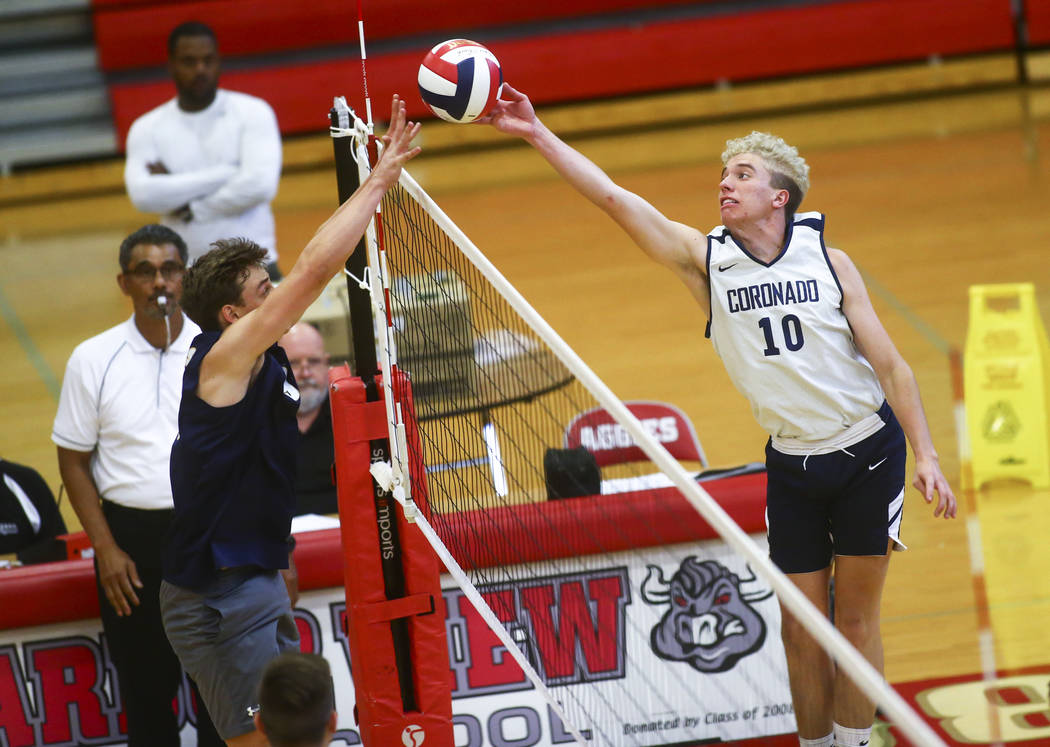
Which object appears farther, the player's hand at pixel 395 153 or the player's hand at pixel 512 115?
the player's hand at pixel 512 115

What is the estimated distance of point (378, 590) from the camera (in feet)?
13.3

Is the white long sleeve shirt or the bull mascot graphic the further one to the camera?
the white long sleeve shirt

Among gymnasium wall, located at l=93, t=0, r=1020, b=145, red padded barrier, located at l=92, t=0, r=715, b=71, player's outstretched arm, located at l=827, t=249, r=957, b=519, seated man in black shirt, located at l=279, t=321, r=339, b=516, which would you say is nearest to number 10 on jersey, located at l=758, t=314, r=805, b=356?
player's outstretched arm, located at l=827, t=249, r=957, b=519

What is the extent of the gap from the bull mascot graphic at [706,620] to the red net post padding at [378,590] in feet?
3.40

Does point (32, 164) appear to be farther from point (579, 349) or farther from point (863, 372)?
point (863, 372)

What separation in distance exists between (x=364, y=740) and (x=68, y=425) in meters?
1.47

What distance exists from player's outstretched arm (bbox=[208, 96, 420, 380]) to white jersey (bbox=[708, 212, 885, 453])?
984 mm

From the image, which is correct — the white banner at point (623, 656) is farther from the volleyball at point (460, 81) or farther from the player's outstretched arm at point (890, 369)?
the volleyball at point (460, 81)

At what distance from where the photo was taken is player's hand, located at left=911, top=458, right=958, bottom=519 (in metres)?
3.61

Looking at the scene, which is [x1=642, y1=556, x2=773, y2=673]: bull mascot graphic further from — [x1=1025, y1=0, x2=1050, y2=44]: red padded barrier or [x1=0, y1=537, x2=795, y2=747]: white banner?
[x1=1025, y1=0, x2=1050, y2=44]: red padded barrier

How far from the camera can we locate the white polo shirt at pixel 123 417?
4383 mm

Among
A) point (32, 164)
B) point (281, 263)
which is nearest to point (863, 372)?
point (281, 263)

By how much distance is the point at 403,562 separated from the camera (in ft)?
13.4

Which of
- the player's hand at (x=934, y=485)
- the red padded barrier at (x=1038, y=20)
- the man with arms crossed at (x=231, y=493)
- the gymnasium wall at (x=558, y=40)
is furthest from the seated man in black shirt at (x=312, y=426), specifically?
the red padded barrier at (x=1038, y=20)
